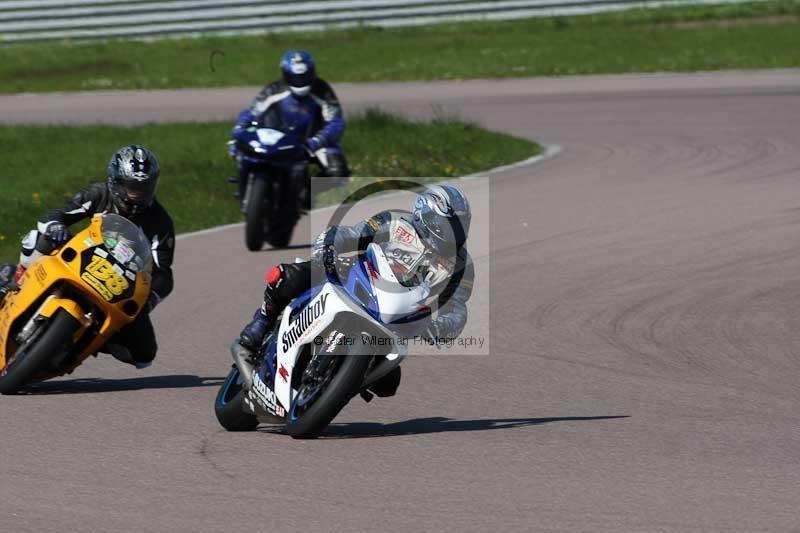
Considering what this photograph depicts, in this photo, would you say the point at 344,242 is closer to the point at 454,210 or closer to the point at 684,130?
the point at 454,210

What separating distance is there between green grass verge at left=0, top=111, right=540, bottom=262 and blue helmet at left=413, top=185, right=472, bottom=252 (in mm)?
7905

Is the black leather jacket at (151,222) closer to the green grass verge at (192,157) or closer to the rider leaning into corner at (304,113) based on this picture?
the rider leaning into corner at (304,113)

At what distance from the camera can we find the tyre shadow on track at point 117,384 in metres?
8.15

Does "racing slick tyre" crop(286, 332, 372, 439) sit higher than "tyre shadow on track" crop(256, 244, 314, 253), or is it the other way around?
"racing slick tyre" crop(286, 332, 372, 439)

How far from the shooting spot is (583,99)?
23125mm

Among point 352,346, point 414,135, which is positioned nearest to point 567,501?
point 352,346

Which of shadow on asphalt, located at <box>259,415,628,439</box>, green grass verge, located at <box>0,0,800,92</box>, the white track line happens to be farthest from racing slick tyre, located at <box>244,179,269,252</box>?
green grass verge, located at <box>0,0,800,92</box>

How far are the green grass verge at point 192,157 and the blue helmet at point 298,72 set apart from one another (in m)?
1.70

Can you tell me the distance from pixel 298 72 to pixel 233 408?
7098 millimetres

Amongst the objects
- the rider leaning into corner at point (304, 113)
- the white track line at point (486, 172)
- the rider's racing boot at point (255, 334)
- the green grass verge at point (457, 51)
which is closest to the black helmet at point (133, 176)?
the rider's racing boot at point (255, 334)

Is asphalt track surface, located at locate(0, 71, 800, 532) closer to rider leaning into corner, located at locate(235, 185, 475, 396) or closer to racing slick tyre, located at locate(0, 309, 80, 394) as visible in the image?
racing slick tyre, located at locate(0, 309, 80, 394)

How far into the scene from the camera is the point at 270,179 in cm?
1347

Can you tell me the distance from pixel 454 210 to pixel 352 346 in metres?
0.75

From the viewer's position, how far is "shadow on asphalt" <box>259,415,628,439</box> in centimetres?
716
